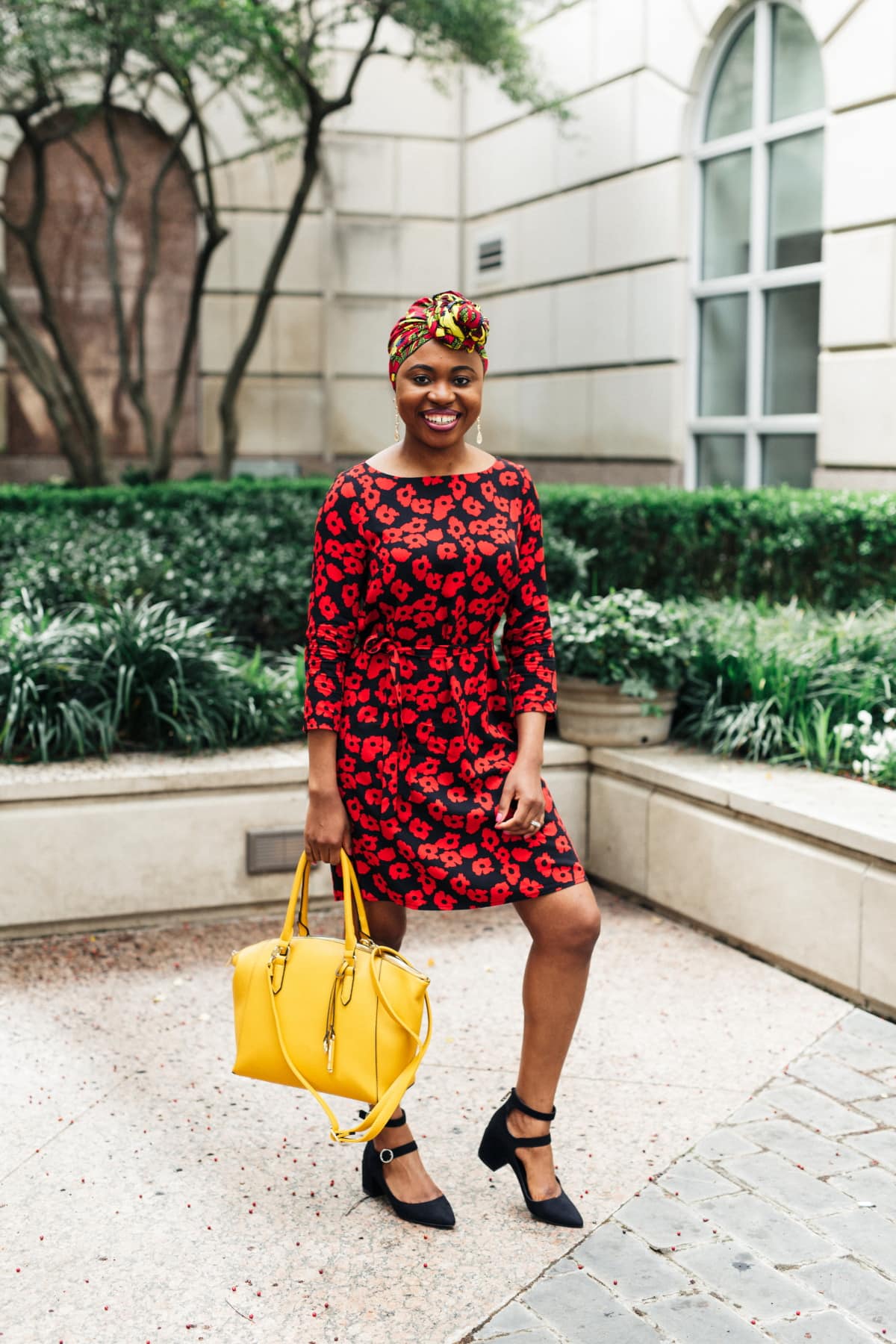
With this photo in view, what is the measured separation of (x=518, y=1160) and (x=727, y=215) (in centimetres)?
895

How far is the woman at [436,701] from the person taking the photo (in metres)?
3.19

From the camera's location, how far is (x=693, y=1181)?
142 inches

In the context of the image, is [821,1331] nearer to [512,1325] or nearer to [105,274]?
[512,1325]

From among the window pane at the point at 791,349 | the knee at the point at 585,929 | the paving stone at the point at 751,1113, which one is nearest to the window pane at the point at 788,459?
the window pane at the point at 791,349

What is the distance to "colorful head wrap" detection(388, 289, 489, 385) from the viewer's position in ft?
10.3

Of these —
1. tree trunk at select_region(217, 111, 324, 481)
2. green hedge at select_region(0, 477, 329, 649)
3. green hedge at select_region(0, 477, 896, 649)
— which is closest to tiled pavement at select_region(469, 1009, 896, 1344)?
green hedge at select_region(0, 477, 896, 649)

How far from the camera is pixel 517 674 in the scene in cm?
343

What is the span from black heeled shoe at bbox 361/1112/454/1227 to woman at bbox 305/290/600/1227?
273 mm

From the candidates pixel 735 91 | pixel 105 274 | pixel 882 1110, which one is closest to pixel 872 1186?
pixel 882 1110

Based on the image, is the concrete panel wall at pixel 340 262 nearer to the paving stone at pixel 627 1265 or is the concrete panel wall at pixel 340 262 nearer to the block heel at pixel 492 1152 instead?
the block heel at pixel 492 1152

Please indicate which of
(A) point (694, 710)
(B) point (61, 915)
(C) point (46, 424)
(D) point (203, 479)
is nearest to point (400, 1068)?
(B) point (61, 915)

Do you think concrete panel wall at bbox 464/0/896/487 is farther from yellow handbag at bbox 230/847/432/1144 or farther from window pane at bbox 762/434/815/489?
yellow handbag at bbox 230/847/432/1144

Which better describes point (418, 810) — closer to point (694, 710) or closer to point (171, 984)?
point (171, 984)

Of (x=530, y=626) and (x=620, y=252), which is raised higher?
(x=620, y=252)
